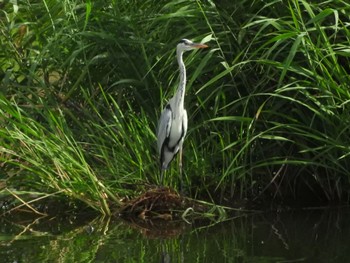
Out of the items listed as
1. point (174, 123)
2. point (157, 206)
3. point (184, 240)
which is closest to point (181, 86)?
point (174, 123)

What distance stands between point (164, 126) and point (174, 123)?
16cm

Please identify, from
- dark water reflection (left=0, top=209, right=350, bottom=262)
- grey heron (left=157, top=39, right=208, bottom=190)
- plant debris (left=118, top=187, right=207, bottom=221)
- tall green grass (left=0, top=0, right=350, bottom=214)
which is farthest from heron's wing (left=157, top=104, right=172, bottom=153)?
dark water reflection (left=0, top=209, right=350, bottom=262)

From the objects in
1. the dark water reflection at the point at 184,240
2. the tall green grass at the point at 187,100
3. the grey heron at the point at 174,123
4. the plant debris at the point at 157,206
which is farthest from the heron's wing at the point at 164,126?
the dark water reflection at the point at 184,240

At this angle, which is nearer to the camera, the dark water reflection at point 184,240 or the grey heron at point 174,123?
the dark water reflection at point 184,240

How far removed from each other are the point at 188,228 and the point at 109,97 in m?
1.28

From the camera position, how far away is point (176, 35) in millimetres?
6965

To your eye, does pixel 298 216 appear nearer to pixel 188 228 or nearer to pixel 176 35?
pixel 188 228

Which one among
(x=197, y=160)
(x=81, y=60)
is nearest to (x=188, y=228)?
(x=197, y=160)

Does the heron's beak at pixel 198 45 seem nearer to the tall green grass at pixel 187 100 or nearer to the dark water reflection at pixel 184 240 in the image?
the tall green grass at pixel 187 100

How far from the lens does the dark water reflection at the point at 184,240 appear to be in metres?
5.50

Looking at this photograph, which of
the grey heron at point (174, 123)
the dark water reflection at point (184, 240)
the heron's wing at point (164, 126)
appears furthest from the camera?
the heron's wing at point (164, 126)

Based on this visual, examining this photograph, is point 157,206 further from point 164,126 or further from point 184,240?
point 184,240

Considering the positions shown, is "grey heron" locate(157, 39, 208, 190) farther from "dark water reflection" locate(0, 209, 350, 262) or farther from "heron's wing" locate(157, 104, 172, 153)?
"dark water reflection" locate(0, 209, 350, 262)

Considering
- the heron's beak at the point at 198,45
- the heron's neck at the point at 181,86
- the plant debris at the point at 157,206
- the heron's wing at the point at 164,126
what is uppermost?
the heron's beak at the point at 198,45
